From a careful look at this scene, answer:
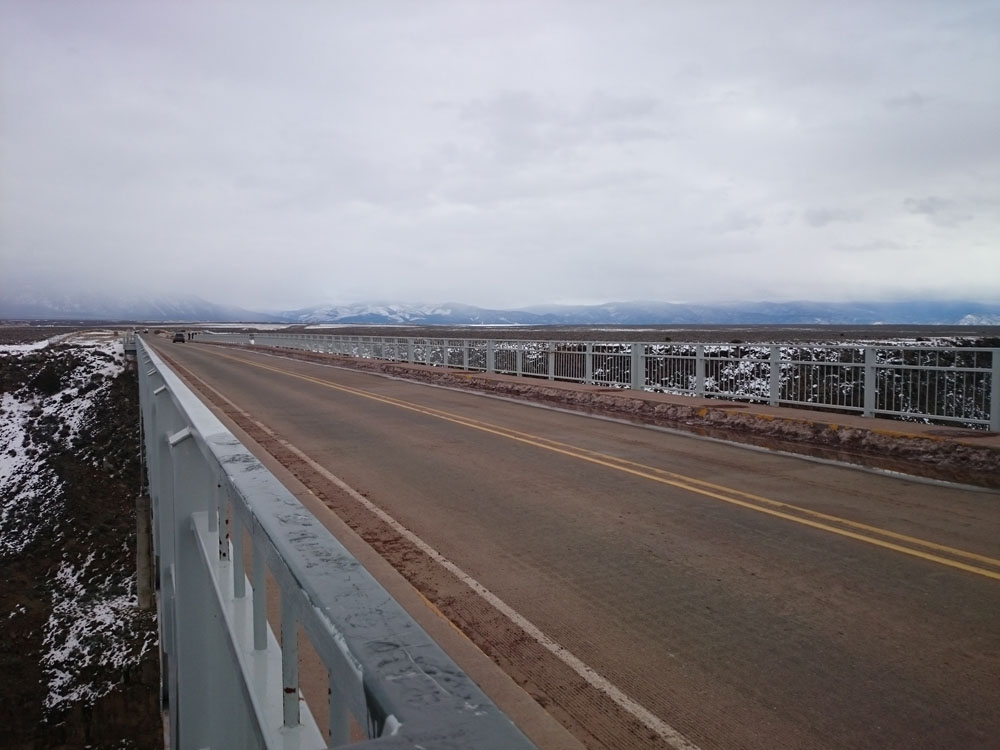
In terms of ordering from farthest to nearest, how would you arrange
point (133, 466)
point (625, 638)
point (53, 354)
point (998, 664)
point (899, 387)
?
point (53, 354), point (133, 466), point (899, 387), point (625, 638), point (998, 664)

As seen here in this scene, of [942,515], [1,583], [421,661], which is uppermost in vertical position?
[421,661]

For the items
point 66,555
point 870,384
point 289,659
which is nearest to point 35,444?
point 66,555

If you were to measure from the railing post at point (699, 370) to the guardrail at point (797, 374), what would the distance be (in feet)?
0.08

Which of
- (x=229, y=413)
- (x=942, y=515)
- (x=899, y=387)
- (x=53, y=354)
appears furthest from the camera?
(x=53, y=354)

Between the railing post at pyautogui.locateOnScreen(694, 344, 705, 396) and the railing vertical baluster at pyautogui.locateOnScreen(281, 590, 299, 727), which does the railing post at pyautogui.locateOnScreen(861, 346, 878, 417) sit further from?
the railing vertical baluster at pyautogui.locateOnScreen(281, 590, 299, 727)

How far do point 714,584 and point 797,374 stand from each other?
445 inches

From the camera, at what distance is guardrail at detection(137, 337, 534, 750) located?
4.74 feet

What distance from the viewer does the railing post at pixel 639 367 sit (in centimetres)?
2030

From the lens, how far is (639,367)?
2036 centimetres

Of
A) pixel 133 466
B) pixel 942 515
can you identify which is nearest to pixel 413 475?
pixel 942 515

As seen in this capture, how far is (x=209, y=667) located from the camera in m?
4.84

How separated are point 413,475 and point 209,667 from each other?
5.75m

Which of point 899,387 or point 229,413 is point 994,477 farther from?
point 229,413

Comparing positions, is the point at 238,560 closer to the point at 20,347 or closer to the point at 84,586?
the point at 84,586
